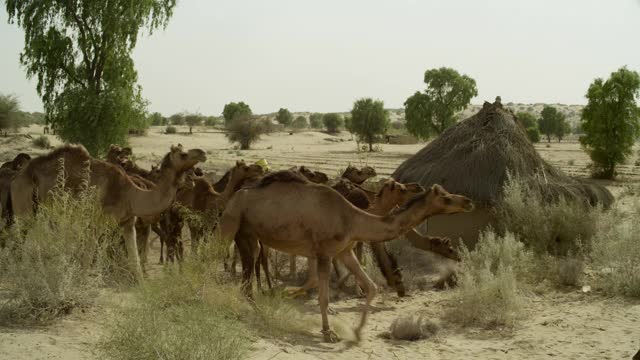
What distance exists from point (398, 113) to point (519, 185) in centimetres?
13939

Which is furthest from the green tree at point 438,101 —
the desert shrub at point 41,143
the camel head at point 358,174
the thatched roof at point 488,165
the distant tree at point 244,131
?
the camel head at point 358,174

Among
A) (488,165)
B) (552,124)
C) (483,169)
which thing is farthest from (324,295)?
(552,124)

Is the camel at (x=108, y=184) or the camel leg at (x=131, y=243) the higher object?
the camel at (x=108, y=184)

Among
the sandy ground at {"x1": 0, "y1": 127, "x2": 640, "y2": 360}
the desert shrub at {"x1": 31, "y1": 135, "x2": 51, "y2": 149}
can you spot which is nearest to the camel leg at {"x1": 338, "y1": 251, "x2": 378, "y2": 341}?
the sandy ground at {"x1": 0, "y1": 127, "x2": 640, "y2": 360}

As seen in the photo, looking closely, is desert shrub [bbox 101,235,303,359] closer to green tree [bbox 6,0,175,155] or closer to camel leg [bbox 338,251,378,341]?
camel leg [bbox 338,251,378,341]

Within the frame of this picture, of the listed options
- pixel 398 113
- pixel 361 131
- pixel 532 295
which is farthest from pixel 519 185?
pixel 398 113

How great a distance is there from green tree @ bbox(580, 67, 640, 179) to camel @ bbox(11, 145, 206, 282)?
2726 cm

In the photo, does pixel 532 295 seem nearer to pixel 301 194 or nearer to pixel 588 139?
pixel 301 194

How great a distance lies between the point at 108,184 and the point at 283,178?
2725 mm

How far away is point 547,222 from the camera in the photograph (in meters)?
12.9

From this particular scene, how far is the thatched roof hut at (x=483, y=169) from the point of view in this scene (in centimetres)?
1374

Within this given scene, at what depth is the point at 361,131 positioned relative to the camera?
6169 centimetres

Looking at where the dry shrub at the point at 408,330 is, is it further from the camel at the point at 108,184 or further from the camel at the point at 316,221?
the camel at the point at 108,184

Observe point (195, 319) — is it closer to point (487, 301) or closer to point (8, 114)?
point (487, 301)
